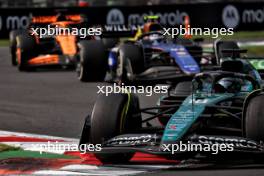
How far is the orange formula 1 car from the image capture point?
22.7 meters

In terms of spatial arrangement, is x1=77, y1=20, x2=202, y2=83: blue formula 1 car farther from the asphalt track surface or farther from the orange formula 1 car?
the orange formula 1 car

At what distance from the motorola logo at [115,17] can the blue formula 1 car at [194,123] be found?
2474 centimetres

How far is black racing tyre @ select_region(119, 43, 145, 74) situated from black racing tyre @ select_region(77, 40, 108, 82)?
1.12m

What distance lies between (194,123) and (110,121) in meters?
0.92

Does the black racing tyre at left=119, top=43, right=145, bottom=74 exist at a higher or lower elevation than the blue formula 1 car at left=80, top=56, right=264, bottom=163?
higher

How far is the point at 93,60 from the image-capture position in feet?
65.9

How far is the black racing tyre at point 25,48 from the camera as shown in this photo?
23.0m

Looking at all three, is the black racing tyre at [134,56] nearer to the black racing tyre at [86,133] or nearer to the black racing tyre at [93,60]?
the black racing tyre at [93,60]

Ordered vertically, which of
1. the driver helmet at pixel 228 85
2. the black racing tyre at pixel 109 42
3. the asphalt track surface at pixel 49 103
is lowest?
the asphalt track surface at pixel 49 103

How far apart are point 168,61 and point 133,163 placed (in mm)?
9717

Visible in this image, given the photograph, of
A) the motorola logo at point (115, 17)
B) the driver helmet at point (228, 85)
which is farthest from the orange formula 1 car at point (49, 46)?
the motorola logo at point (115, 17)

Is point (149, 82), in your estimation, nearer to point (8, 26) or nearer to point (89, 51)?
point (89, 51)

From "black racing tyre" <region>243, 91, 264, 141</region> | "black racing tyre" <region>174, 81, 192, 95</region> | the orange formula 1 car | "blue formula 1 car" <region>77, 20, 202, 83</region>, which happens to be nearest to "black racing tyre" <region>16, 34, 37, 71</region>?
the orange formula 1 car

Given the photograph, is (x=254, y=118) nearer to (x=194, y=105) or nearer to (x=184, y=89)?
(x=194, y=105)
